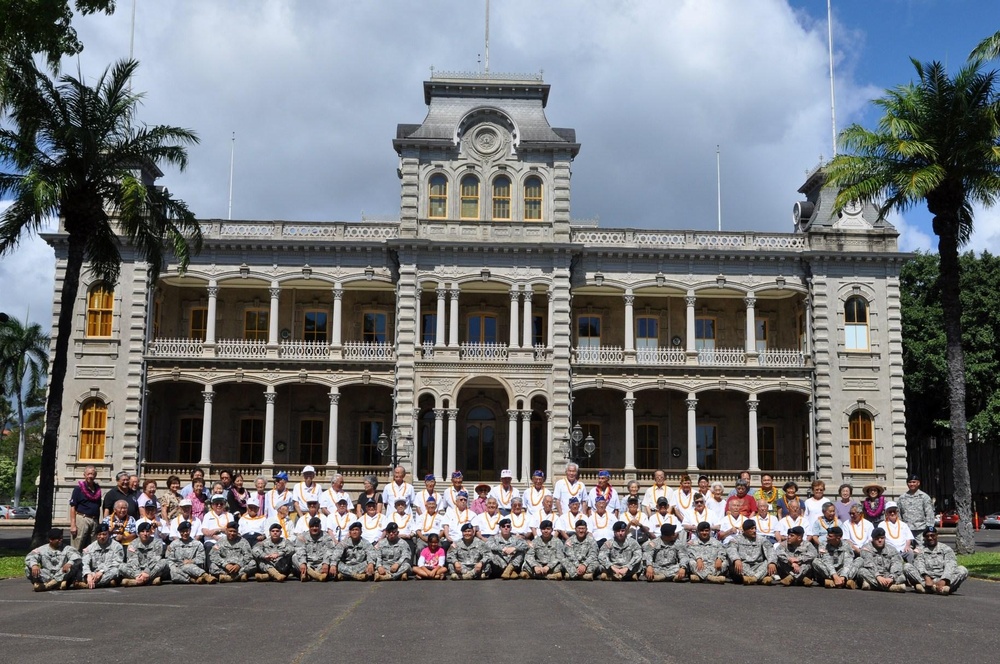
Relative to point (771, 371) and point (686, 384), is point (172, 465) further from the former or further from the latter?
point (771, 371)

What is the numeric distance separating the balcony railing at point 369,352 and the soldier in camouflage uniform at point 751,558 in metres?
22.9

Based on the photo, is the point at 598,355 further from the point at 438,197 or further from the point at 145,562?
the point at 145,562

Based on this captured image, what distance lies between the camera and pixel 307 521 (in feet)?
61.4

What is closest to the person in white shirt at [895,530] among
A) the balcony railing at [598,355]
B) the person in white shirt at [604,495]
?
the person in white shirt at [604,495]

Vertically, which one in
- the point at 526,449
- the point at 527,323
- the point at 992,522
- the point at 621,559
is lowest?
the point at 992,522

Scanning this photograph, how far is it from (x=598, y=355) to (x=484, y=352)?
14.8 feet

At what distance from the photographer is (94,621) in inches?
487

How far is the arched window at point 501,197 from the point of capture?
39125 millimetres

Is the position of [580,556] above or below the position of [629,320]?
below

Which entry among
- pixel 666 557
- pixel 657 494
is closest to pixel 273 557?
pixel 666 557

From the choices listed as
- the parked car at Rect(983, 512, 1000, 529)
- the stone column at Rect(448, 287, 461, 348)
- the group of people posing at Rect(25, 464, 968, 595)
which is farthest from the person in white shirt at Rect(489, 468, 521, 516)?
the parked car at Rect(983, 512, 1000, 529)

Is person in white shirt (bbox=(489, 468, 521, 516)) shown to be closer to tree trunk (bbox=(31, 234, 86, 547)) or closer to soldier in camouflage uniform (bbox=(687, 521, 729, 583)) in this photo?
→ soldier in camouflage uniform (bbox=(687, 521, 729, 583))

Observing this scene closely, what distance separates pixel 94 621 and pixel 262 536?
236 inches

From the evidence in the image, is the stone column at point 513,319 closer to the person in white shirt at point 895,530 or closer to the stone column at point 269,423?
the stone column at point 269,423
